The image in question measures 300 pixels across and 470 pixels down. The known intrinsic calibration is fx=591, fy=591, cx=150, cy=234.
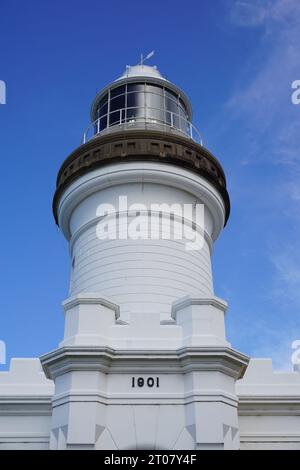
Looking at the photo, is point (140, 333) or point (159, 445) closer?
point (159, 445)

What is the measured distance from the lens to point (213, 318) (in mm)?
9625

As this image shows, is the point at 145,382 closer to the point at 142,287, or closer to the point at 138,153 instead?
the point at 142,287

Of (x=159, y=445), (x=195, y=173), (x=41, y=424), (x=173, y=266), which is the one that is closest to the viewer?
(x=159, y=445)

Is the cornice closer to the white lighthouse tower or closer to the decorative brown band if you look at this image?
the white lighthouse tower

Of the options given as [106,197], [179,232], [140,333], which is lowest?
[140,333]

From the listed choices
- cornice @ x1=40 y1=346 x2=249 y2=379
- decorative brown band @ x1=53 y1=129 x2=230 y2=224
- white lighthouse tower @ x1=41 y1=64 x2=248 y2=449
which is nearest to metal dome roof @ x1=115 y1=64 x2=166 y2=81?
white lighthouse tower @ x1=41 y1=64 x2=248 y2=449

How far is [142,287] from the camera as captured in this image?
41.0ft

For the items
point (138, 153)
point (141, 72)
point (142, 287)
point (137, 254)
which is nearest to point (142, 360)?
point (142, 287)

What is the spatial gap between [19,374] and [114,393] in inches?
123

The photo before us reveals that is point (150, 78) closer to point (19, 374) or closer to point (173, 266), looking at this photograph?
point (173, 266)

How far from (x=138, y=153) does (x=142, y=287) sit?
10.1 ft

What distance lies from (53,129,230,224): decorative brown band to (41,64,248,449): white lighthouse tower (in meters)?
0.03

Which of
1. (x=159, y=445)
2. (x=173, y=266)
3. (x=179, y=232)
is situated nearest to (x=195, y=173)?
(x=179, y=232)

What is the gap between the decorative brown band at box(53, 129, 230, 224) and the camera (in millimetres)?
13484
